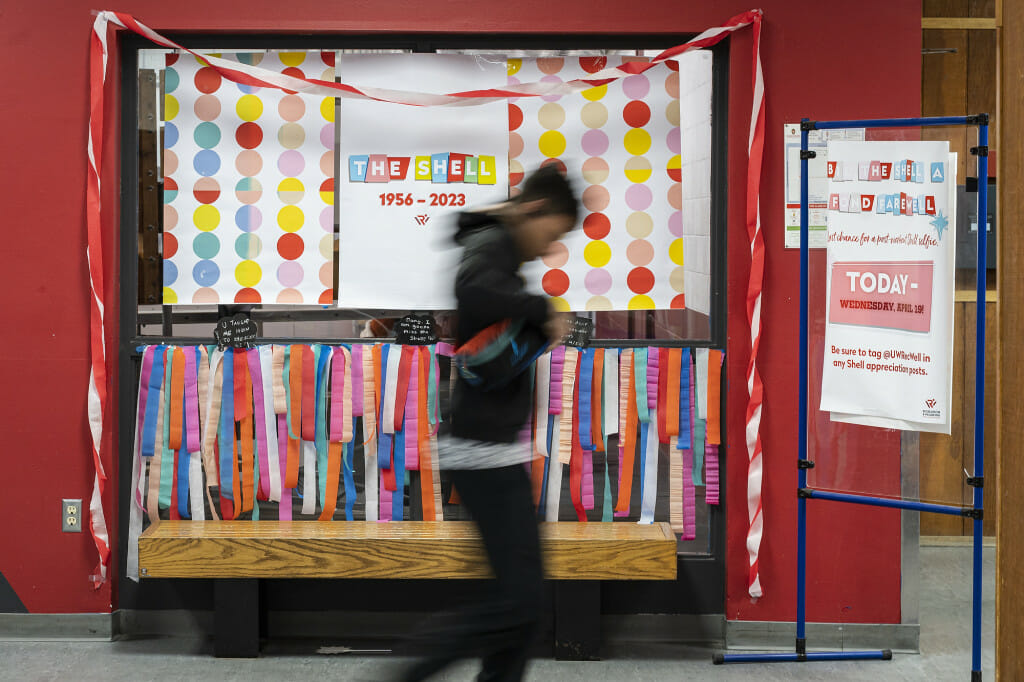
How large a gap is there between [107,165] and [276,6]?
0.85 meters

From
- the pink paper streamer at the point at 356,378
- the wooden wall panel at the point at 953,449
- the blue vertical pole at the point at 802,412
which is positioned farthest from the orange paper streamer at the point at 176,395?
the wooden wall panel at the point at 953,449

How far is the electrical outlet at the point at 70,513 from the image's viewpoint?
374 centimetres

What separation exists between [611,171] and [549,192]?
1262 mm

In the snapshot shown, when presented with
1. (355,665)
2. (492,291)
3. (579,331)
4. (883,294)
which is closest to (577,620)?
(355,665)

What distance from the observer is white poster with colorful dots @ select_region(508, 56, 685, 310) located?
373 cm

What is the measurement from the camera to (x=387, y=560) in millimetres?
3527

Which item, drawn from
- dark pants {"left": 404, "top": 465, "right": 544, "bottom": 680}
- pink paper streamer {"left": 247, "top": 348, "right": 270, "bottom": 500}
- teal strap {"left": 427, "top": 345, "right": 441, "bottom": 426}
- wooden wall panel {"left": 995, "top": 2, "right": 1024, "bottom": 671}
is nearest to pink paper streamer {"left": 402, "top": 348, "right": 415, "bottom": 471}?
teal strap {"left": 427, "top": 345, "right": 441, "bottom": 426}

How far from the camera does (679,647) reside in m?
3.74

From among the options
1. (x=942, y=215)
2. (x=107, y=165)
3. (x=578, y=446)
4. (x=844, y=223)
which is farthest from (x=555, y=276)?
(x=107, y=165)

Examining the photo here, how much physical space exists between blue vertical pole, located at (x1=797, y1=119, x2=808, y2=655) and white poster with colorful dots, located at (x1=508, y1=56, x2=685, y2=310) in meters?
0.49

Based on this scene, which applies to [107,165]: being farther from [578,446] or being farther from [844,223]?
[844,223]

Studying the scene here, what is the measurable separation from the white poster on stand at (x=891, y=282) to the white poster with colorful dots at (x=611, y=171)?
25.1 inches

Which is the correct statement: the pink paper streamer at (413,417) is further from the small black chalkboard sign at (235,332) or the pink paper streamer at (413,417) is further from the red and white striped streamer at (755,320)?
the red and white striped streamer at (755,320)

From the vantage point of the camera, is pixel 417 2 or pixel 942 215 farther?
pixel 417 2
